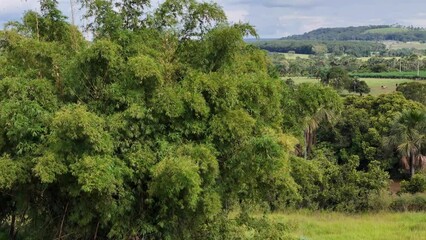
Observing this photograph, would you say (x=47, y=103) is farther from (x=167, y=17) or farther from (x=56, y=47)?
(x=167, y=17)

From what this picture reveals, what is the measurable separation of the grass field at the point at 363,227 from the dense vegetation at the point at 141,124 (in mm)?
4450

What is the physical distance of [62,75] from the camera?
7055 millimetres

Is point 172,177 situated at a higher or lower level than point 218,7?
lower

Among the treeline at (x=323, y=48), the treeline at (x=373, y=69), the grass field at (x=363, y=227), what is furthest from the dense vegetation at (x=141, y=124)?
the treeline at (x=323, y=48)

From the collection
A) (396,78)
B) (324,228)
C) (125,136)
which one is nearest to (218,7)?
(125,136)

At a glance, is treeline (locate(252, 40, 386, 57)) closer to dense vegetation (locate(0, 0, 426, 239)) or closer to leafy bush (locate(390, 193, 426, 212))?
leafy bush (locate(390, 193, 426, 212))

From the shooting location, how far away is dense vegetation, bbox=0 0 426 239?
6.02m

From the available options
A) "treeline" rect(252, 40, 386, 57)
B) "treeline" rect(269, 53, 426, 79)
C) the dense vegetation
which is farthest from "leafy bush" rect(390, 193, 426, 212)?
"treeline" rect(252, 40, 386, 57)

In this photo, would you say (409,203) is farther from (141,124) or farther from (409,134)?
(141,124)

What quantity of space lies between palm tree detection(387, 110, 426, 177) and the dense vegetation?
61.0 feet

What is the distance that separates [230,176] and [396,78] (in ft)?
228

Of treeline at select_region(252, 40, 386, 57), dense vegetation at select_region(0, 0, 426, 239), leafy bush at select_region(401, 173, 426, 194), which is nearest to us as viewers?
dense vegetation at select_region(0, 0, 426, 239)

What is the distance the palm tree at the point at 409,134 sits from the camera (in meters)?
25.1

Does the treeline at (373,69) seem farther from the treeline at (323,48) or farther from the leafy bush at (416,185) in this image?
the treeline at (323,48)
